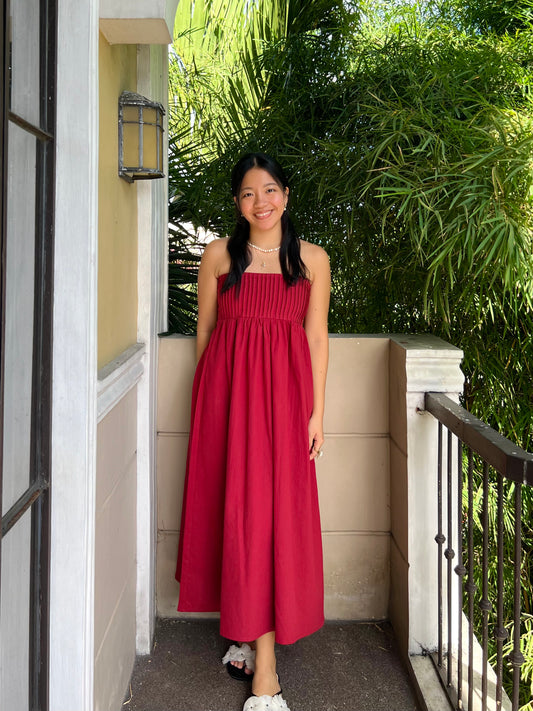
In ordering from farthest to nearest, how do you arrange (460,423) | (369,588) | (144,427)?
(369,588), (144,427), (460,423)

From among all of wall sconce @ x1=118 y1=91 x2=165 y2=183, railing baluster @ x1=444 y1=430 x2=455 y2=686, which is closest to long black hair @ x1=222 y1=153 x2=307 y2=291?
wall sconce @ x1=118 y1=91 x2=165 y2=183

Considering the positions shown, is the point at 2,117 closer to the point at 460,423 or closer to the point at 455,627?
the point at 460,423

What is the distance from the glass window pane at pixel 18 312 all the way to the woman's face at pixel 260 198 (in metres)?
1.02

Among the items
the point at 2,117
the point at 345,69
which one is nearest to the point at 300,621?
the point at 2,117

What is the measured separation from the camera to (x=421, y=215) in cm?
238

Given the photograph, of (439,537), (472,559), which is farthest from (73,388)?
(439,537)

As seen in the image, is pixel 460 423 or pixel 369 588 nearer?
pixel 460 423

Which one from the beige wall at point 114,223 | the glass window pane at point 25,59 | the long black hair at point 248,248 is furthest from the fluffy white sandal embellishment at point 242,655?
the glass window pane at point 25,59

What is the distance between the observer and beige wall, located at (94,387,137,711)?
191 centimetres

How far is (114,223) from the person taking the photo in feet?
6.95

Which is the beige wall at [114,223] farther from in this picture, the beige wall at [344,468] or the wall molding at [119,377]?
the beige wall at [344,468]

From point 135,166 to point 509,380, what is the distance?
6.12ft

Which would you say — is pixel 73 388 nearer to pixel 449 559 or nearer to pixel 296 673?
pixel 449 559

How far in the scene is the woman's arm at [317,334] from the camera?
247 centimetres
